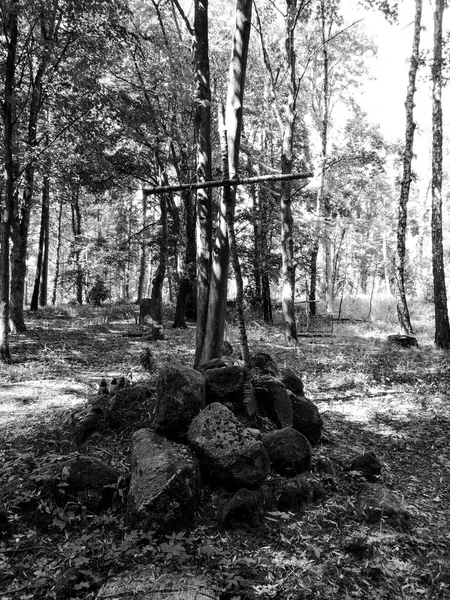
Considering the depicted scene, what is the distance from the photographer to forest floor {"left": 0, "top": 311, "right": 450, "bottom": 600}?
2764 millimetres

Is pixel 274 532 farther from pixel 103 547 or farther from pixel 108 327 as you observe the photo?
pixel 108 327

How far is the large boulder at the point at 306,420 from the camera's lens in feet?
16.8

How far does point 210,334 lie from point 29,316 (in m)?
14.0

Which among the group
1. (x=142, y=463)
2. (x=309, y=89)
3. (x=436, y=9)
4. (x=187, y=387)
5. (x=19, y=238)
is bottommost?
(x=142, y=463)

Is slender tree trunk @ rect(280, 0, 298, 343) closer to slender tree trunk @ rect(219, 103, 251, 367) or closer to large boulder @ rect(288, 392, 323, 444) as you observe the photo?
slender tree trunk @ rect(219, 103, 251, 367)

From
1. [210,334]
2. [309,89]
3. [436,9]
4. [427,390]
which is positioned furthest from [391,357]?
[309,89]

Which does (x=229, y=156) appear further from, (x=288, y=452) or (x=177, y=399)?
(x=288, y=452)

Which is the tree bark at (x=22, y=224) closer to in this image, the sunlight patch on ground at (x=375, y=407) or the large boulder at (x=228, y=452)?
the sunlight patch on ground at (x=375, y=407)

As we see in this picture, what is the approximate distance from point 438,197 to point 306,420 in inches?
Answer: 386

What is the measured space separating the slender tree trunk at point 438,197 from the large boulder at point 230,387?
29.4 ft

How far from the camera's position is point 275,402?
501cm

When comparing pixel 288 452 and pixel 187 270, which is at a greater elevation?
pixel 187 270

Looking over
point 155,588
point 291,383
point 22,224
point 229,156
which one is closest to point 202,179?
point 229,156

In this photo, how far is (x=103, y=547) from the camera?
2.96 metres
